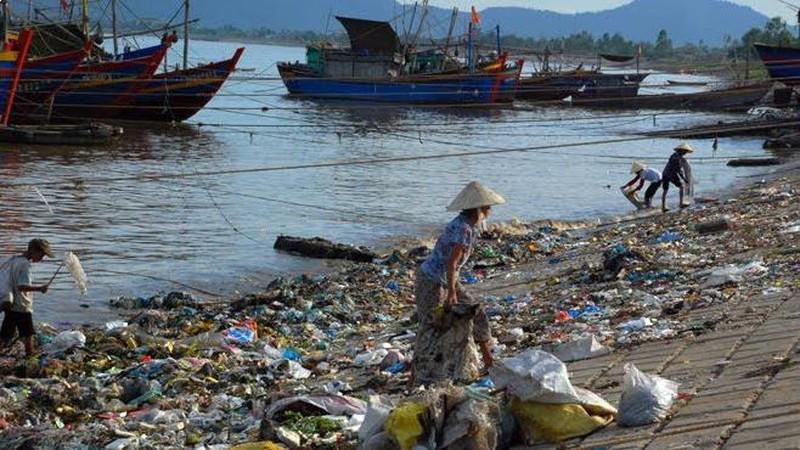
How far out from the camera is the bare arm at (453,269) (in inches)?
239

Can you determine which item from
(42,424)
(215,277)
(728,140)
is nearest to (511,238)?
(215,277)

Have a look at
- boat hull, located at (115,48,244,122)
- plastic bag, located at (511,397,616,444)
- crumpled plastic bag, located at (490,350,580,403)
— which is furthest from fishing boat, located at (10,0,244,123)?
plastic bag, located at (511,397,616,444)

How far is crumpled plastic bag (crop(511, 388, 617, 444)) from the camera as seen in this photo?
4781mm

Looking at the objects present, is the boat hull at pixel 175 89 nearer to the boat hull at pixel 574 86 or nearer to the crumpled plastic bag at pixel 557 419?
the boat hull at pixel 574 86

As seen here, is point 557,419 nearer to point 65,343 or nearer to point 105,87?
point 65,343

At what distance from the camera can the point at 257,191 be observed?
73.7ft

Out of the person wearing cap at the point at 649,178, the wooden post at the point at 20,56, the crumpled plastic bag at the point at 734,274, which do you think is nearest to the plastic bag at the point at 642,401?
the crumpled plastic bag at the point at 734,274

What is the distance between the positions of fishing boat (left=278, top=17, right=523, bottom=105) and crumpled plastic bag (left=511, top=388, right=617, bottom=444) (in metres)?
41.1

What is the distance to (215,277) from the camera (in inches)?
531

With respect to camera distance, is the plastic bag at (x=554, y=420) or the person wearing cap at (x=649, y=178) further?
the person wearing cap at (x=649, y=178)

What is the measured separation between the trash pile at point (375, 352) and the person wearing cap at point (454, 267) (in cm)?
47

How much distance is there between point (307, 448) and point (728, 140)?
3198 centimetres

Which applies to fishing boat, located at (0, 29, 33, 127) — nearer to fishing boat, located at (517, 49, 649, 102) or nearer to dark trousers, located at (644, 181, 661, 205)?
dark trousers, located at (644, 181, 661, 205)

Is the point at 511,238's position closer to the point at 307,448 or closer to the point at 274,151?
the point at 307,448
